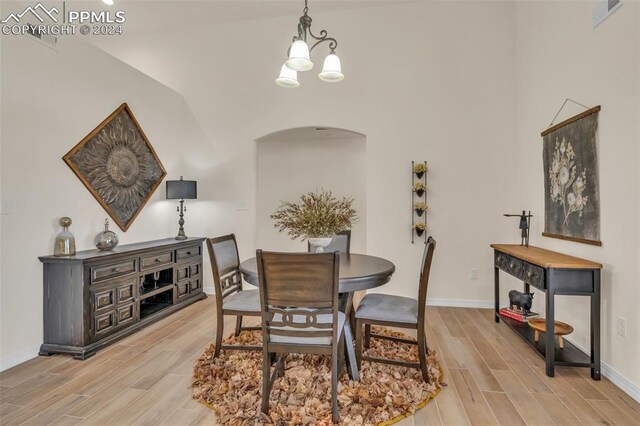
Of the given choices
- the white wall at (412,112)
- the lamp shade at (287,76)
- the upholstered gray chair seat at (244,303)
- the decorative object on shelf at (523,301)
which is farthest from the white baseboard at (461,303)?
the lamp shade at (287,76)

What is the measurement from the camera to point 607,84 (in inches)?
95.3

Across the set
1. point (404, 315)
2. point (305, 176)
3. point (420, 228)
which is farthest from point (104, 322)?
point (305, 176)

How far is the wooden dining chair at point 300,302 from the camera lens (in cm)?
183

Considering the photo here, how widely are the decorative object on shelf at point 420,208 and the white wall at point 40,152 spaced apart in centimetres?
319

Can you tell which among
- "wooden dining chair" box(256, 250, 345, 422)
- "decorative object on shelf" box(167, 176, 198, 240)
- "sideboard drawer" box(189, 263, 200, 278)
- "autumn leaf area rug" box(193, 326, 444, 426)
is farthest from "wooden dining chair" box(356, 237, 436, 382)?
"decorative object on shelf" box(167, 176, 198, 240)

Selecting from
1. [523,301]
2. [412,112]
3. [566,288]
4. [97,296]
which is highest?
[412,112]

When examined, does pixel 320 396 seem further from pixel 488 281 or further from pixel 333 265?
pixel 488 281

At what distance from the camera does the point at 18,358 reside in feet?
8.66

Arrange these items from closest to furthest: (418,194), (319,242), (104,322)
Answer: (319,242) < (104,322) < (418,194)

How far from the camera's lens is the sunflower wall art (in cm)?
331

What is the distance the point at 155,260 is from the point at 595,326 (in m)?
3.73

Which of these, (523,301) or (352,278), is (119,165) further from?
(523,301)

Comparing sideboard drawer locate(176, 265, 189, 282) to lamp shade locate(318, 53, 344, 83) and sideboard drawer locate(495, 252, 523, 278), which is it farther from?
sideboard drawer locate(495, 252, 523, 278)

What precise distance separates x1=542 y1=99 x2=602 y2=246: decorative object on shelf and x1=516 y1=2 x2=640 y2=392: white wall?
74 millimetres
